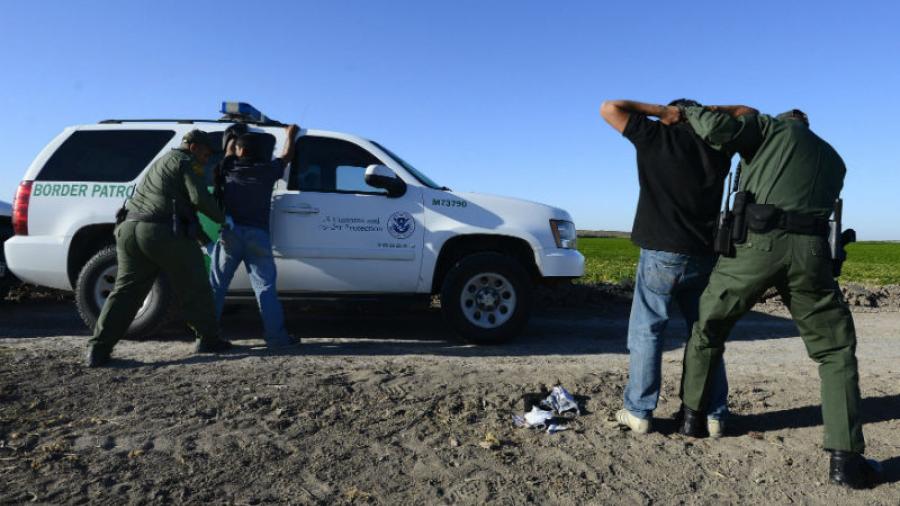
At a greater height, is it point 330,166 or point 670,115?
point 670,115

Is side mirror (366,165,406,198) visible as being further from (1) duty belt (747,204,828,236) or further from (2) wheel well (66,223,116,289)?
(1) duty belt (747,204,828,236)

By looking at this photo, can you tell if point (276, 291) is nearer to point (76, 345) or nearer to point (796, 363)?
point (76, 345)

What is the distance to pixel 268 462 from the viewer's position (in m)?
2.99

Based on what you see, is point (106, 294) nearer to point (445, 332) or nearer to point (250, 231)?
point (250, 231)

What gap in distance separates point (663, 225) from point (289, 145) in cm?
367

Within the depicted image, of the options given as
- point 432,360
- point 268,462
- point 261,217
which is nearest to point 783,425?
point 432,360

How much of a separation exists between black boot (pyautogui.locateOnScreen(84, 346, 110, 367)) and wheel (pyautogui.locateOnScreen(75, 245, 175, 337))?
0.93 m

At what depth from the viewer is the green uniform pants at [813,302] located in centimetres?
291

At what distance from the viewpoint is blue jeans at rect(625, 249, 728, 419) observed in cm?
343

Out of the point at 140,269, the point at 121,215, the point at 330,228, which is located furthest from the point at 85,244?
the point at 330,228

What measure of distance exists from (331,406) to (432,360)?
1.51 m

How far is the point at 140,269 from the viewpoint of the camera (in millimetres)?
4844

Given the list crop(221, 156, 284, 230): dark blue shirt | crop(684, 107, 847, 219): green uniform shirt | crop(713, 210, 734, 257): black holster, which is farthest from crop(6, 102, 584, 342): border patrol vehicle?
crop(684, 107, 847, 219): green uniform shirt

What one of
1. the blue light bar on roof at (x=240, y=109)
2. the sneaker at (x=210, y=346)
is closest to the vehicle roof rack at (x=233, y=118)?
the blue light bar on roof at (x=240, y=109)
